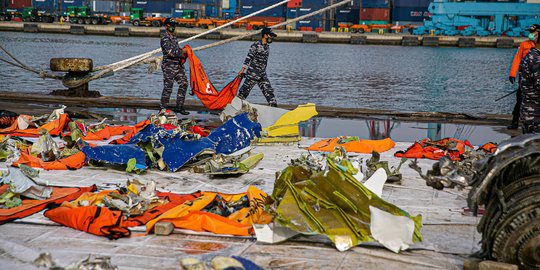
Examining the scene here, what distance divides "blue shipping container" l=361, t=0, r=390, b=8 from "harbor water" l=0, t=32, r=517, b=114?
19.7 meters

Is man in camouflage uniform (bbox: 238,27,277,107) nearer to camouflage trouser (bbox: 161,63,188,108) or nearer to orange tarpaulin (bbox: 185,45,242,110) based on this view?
orange tarpaulin (bbox: 185,45,242,110)

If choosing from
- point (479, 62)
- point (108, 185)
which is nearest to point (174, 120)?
point (108, 185)

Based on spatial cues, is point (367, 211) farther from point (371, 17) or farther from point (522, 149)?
point (371, 17)

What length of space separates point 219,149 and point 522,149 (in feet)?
15.9

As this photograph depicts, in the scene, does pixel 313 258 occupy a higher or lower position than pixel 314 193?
lower

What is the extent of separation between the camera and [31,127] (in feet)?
36.3

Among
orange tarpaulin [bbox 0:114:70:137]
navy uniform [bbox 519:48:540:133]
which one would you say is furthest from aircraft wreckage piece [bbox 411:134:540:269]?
orange tarpaulin [bbox 0:114:70:137]

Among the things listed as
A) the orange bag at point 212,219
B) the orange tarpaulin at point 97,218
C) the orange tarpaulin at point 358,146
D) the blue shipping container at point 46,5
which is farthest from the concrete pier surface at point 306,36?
the orange bag at point 212,219

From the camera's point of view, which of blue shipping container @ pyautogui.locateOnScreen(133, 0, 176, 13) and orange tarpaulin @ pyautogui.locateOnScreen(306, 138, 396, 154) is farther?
blue shipping container @ pyautogui.locateOnScreen(133, 0, 176, 13)

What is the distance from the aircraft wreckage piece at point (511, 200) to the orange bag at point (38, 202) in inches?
146

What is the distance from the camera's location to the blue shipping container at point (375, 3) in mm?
86938

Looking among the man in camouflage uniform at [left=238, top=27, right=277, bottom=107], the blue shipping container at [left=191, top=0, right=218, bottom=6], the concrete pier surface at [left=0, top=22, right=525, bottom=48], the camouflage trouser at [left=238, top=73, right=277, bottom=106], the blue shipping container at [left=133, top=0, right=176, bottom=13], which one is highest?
the blue shipping container at [left=191, top=0, right=218, bottom=6]

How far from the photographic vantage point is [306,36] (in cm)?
7138

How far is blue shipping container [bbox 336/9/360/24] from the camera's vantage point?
9009cm
